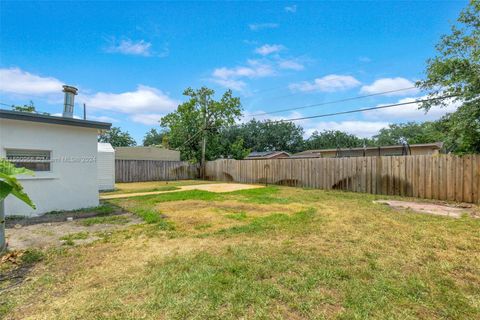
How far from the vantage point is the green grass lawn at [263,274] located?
6.59 feet

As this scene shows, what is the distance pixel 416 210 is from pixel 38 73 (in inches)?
747

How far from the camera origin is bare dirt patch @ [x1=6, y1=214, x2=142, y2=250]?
3814mm

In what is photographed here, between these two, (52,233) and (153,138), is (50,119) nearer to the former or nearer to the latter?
(52,233)

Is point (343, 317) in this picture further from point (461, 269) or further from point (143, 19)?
point (143, 19)

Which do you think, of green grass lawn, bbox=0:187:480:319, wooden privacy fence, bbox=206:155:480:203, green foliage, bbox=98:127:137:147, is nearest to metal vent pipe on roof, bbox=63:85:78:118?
green grass lawn, bbox=0:187:480:319

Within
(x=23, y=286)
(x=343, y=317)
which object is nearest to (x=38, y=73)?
(x=23, y=286)

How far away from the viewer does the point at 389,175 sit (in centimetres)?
934

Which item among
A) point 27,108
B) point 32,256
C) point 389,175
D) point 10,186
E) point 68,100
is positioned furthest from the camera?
point 27,108

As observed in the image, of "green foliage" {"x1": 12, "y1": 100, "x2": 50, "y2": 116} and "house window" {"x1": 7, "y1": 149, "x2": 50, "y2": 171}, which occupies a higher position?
"green foliage" {"x1": 12, "y1": 100, "x2": 50, "y2": 116}

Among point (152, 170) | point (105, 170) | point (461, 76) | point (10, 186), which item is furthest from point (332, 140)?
point (10, 186)

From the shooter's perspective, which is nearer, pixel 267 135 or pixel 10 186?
pixel 10 186

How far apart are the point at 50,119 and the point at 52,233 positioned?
3039 mm

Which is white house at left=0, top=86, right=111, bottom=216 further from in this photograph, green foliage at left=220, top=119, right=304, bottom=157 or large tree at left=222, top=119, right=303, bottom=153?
large tree at left=222, top=119, right=303, bottom=153

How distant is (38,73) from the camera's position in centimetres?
1409
